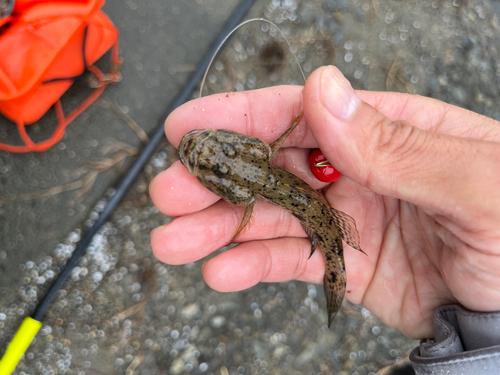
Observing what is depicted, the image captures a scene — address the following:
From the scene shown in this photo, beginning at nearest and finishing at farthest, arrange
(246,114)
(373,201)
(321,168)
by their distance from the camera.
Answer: (321,168) < (246,114) < (373,201)

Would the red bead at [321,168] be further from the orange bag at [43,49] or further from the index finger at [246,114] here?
the orange bag at [43,49]

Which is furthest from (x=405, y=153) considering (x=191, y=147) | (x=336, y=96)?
(x=191, y=147)

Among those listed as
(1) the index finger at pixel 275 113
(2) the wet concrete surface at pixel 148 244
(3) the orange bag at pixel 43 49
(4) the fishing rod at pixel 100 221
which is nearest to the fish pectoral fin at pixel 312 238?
(1) the index finger at pixel 275 113

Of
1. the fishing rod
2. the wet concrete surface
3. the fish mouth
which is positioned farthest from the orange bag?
the fish mouth

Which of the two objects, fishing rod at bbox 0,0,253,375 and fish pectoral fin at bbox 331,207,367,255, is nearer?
fish pectoral fin at bbox 331,207,367,255

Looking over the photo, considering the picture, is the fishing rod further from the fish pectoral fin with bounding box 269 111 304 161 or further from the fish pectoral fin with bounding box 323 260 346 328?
the fish pectoral fin with bounding box 323 260 346 328

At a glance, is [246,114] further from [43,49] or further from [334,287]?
[43,49]

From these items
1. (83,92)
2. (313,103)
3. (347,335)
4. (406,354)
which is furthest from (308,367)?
(83,92)
